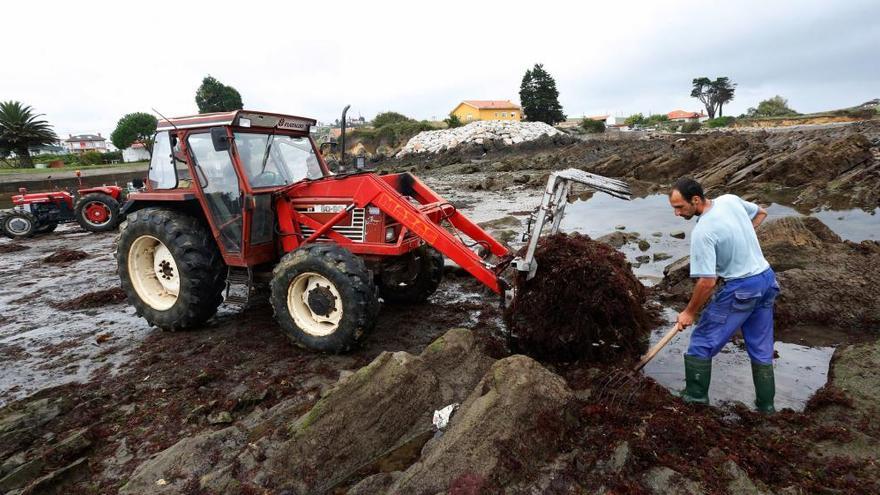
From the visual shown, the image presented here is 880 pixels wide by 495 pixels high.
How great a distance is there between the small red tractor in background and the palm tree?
30.0m

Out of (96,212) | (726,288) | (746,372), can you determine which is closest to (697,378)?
(726,288)

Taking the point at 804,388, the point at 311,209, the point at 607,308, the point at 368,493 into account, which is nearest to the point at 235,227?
the point at 311,209

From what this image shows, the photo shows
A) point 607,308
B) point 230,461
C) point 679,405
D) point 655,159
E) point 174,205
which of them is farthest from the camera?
point 655,159

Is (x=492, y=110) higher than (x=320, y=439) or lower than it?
higher

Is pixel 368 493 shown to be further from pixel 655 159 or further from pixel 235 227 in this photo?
pixel 655 159

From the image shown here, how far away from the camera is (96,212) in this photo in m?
13.8

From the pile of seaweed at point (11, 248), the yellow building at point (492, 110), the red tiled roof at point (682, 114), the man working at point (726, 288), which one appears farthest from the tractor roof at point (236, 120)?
the red tiled roof at point (682, 114)

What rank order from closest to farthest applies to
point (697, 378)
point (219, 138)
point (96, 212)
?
point (697, 378) → point (219, 138) → point (96, 212)

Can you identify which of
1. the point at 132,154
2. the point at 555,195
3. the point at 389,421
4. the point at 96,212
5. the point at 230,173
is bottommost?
the point at 389,421

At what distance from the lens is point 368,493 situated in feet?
9.34

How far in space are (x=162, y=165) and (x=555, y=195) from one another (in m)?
4.61

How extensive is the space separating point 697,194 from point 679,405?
149 cm

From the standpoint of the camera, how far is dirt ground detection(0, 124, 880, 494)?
2.86m

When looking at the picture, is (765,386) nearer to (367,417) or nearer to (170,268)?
(367,417)
